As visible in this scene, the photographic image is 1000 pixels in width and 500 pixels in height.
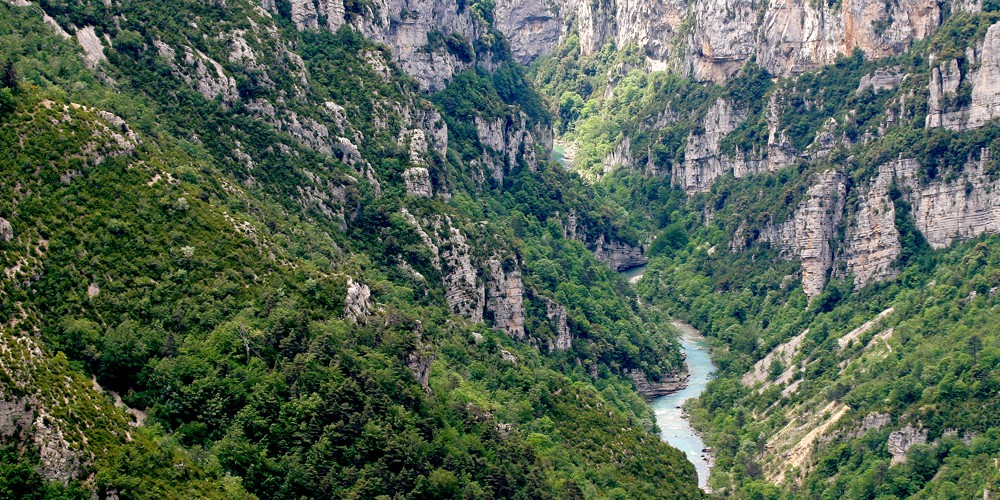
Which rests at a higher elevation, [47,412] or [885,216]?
[885,216]

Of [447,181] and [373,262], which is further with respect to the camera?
[447,181]

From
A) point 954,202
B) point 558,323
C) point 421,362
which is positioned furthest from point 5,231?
point 954,202

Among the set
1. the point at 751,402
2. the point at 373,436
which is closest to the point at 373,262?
the point at 373,436

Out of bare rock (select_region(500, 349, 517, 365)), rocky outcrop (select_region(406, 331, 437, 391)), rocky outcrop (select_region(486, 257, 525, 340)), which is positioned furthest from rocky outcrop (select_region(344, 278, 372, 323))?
rocky outcrop (select_region(486, 257, 525, 340))

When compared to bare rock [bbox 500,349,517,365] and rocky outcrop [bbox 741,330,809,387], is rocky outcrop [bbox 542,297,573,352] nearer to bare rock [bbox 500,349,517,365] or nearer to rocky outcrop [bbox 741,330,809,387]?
bare rock [bbox 500,349,517,365]

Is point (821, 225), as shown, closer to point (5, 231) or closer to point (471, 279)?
point (471, 279)

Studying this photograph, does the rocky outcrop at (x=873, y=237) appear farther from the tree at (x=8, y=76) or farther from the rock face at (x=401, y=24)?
the tree at (x=8, y=76)

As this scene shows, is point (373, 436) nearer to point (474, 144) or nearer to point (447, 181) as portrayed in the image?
point (447, 181)
